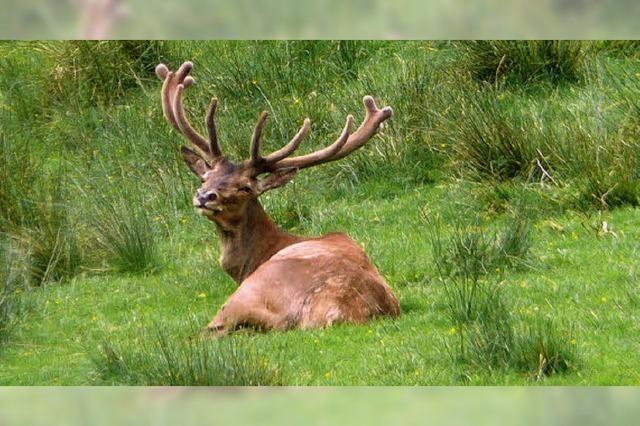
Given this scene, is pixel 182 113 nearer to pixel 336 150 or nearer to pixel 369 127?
pixel 336 150

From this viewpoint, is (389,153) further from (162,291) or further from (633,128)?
(162,291)

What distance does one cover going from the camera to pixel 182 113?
831cm

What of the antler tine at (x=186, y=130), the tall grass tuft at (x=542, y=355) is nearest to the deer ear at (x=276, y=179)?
the antler tine at (x=186, y=130)

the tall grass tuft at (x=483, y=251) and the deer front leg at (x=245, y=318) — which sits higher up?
the tall grass tuft at (x=483, y=251)

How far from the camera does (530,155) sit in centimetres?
1041

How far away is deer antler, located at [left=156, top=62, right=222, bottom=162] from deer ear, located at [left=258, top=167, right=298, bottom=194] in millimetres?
337

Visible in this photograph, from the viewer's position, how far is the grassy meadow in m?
5.72

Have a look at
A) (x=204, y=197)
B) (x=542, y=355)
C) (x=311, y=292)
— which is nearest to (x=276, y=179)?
(x=204, y=197)

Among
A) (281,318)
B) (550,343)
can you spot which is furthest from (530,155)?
(550,343)

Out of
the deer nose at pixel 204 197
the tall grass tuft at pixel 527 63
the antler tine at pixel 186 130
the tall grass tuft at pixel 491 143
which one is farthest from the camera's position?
the tall grass tuft at pixel 527 63

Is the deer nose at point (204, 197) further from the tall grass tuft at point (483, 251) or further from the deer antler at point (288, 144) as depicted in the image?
the tall grass tuft at point (483, 251)

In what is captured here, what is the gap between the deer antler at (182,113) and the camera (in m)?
7.79

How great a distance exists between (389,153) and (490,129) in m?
1.20

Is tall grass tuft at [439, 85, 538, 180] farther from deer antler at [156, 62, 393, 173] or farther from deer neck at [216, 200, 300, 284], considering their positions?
deer neck at [216, 200, 300, 284]
